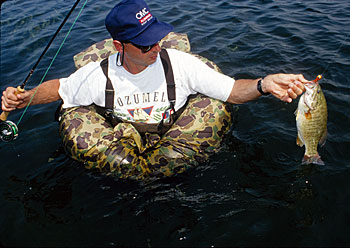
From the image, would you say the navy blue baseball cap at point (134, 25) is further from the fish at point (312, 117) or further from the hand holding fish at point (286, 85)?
the fish at point (312, 117)

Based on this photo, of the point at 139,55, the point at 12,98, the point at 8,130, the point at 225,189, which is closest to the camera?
the point at 139,55

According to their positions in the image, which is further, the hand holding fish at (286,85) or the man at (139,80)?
the man at (139,80)

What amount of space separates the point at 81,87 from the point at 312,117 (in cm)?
312

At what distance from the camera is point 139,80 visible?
13.7 feet

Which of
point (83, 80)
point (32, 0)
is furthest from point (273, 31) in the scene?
point (32, 0)

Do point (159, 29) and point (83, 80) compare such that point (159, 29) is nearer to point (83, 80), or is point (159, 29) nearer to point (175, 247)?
point (83, 80)

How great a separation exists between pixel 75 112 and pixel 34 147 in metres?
1.43

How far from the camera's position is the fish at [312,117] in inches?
131

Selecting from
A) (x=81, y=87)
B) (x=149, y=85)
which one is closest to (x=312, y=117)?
(x=149, y=85)

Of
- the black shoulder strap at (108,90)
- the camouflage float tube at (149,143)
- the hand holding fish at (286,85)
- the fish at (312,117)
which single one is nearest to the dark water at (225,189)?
the camouflage float tube at (149,143)

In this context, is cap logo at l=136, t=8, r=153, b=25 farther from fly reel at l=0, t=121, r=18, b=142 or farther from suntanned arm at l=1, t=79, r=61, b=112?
fly reel at l=0, t=121, r=18, b=142

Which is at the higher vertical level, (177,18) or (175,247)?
(177,18)

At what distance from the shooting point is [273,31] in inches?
319

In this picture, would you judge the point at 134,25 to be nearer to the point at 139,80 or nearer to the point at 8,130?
the point at 139,80
